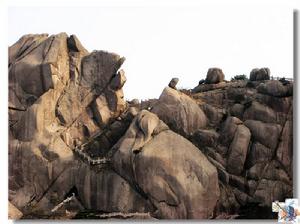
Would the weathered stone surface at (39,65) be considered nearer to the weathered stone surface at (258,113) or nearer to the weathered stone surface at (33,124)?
the weathered stone surface at (33,124)

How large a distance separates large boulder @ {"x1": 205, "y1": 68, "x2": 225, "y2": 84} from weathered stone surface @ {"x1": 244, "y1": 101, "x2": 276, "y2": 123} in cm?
65

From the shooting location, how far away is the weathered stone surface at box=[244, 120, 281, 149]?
8.51 metres

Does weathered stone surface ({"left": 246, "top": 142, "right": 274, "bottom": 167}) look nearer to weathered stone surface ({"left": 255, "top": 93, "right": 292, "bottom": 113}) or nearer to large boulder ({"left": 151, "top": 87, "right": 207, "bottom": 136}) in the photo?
weathered stone surface ({"left": 255, "top": 93, "right": 292, "bottom": 113})

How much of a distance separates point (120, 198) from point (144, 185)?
1.41ft

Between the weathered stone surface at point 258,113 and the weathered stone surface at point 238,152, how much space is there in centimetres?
27

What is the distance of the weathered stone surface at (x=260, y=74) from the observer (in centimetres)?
849

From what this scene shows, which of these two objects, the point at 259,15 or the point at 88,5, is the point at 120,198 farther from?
the point at 259,15

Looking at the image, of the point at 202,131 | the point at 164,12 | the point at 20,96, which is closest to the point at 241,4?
the point at 164,12

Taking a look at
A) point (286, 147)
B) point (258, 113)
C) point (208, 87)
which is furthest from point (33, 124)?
point (286, 147)

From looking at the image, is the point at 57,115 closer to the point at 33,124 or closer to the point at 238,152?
the point at 33,124

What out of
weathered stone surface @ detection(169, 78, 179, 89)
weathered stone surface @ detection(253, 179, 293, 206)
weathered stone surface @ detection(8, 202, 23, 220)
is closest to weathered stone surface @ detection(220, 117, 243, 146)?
weathered stone surface @ detection(253, 179, 293, 206)

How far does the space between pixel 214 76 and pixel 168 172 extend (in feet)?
5.47

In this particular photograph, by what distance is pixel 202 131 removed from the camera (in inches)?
338

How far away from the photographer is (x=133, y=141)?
8.52 meters
